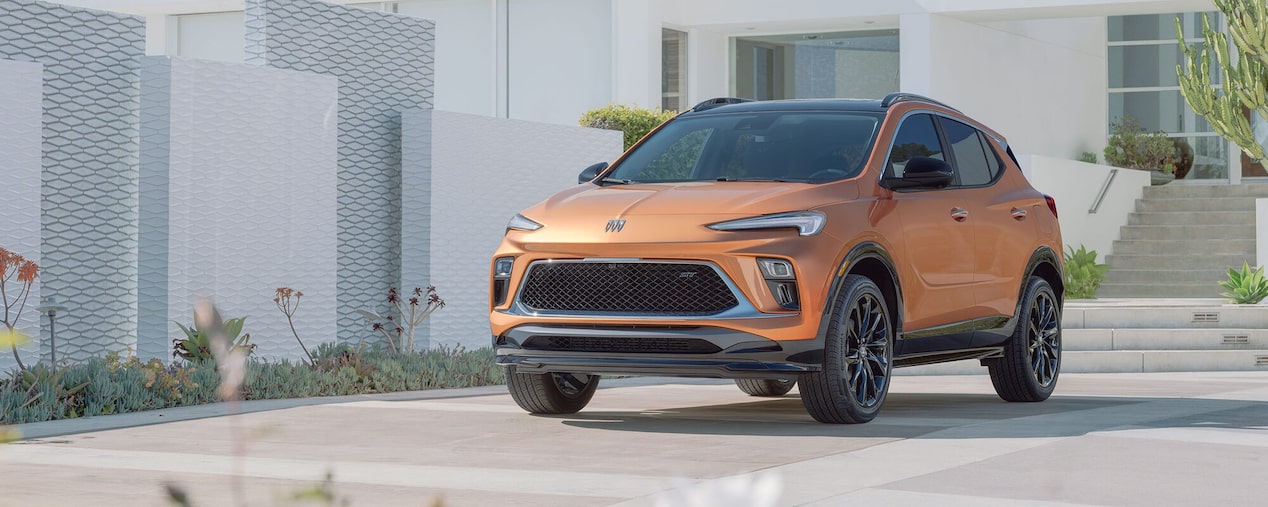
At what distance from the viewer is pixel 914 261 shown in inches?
339

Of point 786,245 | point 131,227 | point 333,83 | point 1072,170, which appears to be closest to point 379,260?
point 333,83

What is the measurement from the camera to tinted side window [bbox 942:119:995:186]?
9570 millimetres

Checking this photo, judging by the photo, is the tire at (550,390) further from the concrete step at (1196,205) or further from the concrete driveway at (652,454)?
the concrete step at (1196,205)

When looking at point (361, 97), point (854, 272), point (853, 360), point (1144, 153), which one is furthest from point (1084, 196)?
point (853, 360)

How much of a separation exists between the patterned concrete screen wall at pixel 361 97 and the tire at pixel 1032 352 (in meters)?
6.24

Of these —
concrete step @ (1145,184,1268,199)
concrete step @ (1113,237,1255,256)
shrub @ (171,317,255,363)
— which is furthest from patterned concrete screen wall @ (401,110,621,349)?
concrete step @ (1145,184,1268,199)

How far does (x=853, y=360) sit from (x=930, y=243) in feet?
3.55

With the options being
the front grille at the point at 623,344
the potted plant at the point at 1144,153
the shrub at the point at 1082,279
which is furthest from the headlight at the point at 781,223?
the potted plant at the point at 1144,153

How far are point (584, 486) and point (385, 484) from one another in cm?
71

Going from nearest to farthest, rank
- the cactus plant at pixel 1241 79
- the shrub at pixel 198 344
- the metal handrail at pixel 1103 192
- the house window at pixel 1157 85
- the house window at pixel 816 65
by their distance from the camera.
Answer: the shrub at pixel 198 344 → the cactus plant at pixel 1241 79 → the metal handrail at pixel 1103 192 → the house window at pixel 816 65 → the house window at pixel 1157 85

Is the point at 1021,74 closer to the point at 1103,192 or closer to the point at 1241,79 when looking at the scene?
the point at 1103,192

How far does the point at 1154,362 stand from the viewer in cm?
1409

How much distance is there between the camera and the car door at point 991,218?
9336 mm

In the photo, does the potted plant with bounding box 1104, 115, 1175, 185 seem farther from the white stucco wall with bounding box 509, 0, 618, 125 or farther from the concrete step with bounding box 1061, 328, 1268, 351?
the concrete step with bounding box 1061, 328, 1268, 351
